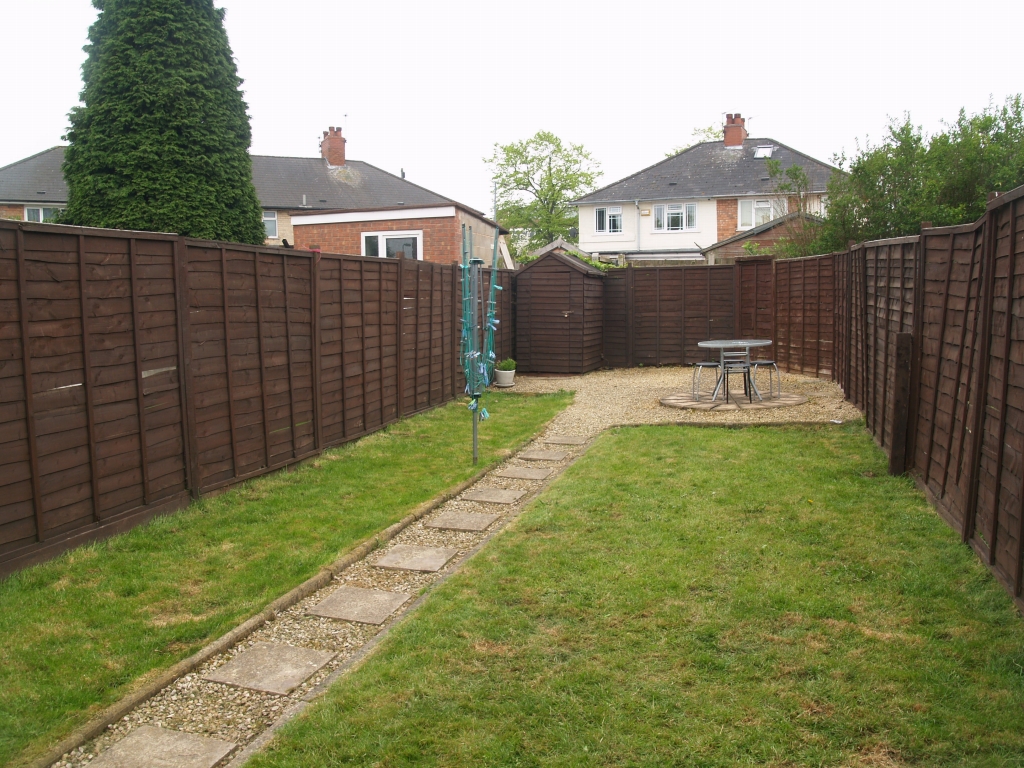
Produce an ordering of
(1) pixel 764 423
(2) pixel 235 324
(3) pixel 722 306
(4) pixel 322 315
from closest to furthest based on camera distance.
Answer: (2) pixel 235 324
(4) pixel 322 315
(1) pixel 764 423
(3) pixel 722 306

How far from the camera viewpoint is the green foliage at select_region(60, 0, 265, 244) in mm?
9367

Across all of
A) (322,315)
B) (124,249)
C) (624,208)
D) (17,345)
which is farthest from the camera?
(624,208)

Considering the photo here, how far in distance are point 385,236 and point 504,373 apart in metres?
4.70

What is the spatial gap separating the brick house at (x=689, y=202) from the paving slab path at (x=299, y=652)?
30.8 meters

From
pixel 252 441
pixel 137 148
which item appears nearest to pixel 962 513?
pixel 252 441

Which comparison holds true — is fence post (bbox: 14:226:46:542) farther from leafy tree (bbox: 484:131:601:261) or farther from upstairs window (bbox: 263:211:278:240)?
leafy tree (bbox: 484:131:601:261)

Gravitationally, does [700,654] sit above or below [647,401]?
below

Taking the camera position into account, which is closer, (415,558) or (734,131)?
(415,558)

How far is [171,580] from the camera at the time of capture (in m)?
4.54

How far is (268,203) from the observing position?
31.5 m

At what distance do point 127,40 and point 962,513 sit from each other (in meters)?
10.1

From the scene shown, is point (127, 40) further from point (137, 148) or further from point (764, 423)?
point (764, 423)

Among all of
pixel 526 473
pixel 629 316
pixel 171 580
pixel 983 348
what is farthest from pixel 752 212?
pixel 171 580

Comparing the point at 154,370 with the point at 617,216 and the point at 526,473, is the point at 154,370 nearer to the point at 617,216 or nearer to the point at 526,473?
the point at 526,473
